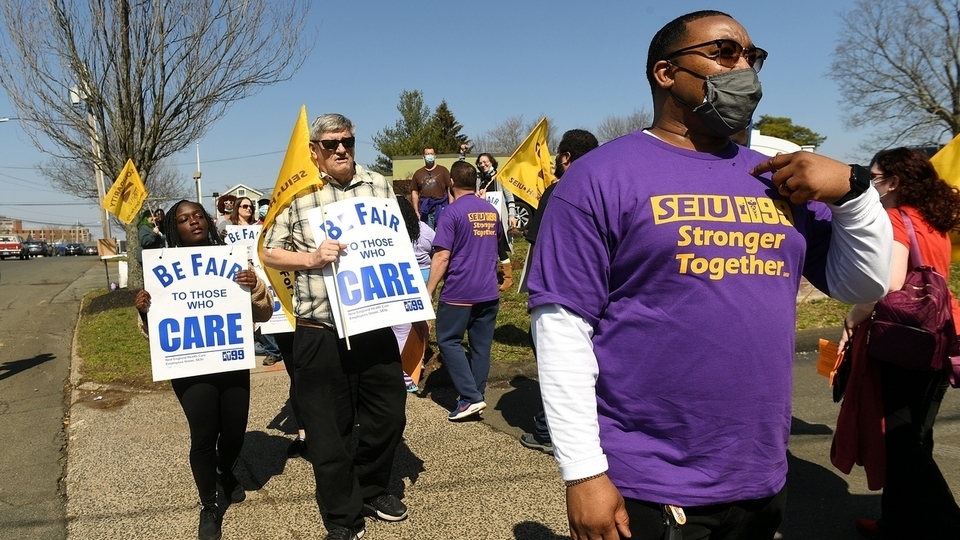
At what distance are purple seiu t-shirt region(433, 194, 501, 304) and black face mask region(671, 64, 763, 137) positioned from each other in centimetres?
396

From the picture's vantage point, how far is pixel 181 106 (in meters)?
13.5

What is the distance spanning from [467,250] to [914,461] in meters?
3.49

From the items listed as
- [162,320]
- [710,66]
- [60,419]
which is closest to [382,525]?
[162,320]

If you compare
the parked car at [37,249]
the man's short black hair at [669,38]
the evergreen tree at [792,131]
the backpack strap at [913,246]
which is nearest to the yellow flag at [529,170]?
the backpack strap at [913,246]

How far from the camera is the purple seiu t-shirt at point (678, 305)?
5.71ft

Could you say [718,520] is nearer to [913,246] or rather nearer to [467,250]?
[913,246]

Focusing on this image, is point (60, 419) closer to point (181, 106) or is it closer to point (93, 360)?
point (93, 360)

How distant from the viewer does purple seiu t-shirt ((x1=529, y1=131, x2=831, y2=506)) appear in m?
1.74

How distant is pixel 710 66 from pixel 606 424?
A: 1025 mm

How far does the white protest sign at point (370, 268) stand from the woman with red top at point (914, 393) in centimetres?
246

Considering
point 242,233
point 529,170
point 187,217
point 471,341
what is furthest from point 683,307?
point 242,233

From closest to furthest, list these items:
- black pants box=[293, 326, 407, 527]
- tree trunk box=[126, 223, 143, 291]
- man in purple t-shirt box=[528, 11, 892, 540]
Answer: man in purple t-shirt box=[528, 11, 892, 540] < black pants box=[293, 326, 407, 527] < tree trunk box=[126, 223, 143, 291]

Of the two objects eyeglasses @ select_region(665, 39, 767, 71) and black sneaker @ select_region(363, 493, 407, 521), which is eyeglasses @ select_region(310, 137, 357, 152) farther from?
eyeglasses @ select_region(665, 39, 767, 71)

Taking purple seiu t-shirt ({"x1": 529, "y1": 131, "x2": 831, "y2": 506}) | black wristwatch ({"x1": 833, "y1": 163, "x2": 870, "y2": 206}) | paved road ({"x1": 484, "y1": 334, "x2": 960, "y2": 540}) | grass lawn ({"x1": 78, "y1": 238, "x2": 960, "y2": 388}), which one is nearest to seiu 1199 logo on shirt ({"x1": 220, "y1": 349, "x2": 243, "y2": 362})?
paved road ({"x1": 484, "y1": 334, "x2": 960, "y2": 540})
